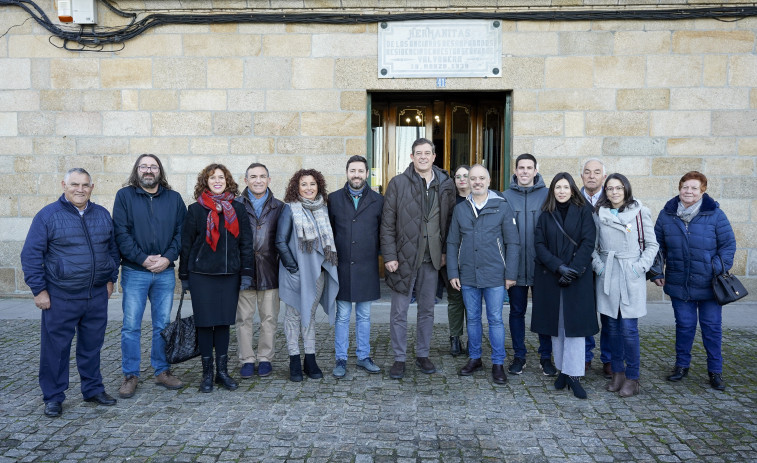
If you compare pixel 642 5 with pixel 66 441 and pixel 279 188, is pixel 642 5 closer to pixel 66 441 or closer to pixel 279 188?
pixel 279 188

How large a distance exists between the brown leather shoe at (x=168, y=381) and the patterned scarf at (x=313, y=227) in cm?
141

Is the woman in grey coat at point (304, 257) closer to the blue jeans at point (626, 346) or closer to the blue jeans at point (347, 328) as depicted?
the blue jeans at point (347, 328)


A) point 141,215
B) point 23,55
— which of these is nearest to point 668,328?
point 141,215

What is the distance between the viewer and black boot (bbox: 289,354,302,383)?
457 cm

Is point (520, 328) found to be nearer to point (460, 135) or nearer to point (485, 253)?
point (485, 253)

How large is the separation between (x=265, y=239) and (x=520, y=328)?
2297mm

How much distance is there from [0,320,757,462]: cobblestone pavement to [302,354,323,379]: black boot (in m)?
0.07

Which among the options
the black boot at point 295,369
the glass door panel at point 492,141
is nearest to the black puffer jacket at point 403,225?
the black boot at point 295,369

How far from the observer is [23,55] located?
7516 mm

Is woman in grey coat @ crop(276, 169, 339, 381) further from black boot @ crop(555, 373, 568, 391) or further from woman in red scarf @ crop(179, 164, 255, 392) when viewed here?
black boot @ crop(555, 373, 568, 391)

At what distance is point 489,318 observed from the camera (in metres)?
4.69

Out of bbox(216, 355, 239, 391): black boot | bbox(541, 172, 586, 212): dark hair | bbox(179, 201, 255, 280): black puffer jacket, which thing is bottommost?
bbox(216, 355, 239, 391): black boot

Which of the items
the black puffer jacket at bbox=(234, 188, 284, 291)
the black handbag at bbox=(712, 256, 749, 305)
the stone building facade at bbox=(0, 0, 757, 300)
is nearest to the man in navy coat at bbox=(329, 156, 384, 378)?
the black puffer jacket at bbox=(234, 188, 284, 291)

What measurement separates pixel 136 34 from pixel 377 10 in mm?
3208
